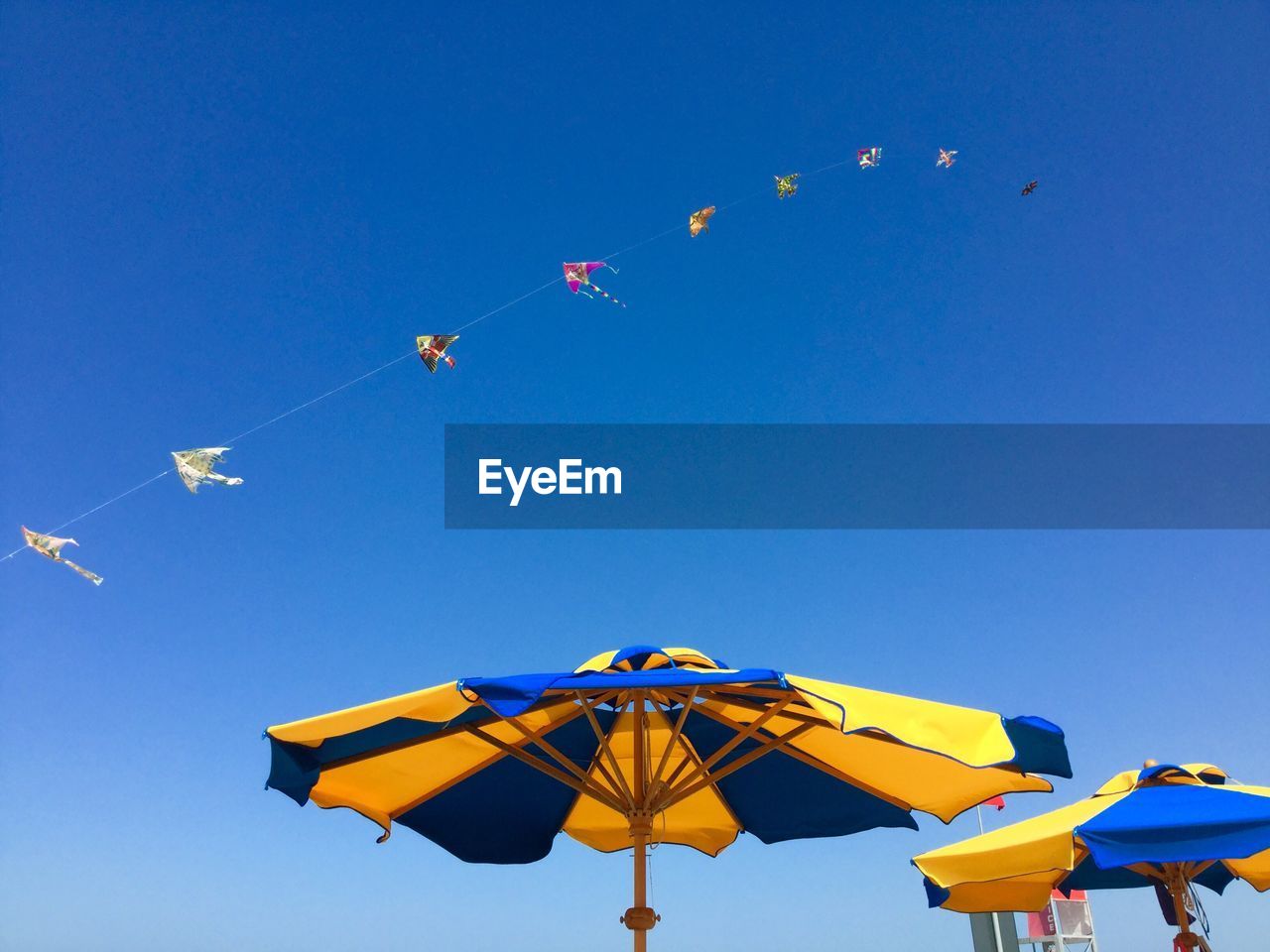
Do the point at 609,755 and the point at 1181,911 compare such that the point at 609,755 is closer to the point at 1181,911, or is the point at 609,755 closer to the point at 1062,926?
the point at 1181,911

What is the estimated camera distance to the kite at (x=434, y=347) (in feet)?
23.2

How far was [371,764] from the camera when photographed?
5.15 meters

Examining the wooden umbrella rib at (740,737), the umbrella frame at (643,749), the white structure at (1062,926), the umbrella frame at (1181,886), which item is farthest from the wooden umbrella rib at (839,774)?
the white structure at (1062,926)

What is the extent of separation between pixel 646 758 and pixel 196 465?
3551 mm

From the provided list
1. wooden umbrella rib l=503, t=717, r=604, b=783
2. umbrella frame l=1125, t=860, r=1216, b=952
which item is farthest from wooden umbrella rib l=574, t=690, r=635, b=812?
umbrella frame l=1125, t=860, r=1216, b=952

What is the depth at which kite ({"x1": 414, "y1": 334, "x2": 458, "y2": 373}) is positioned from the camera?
706 cm

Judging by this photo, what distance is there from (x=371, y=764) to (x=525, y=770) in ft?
3.32

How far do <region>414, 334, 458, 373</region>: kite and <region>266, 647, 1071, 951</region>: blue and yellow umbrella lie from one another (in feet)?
9.58

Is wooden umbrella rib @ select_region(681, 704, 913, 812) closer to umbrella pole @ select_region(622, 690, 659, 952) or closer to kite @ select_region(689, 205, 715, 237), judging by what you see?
umbrella pole @ select_region(622, 690, 659, 952)

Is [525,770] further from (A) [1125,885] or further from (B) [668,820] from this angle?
(A) [1125,885]

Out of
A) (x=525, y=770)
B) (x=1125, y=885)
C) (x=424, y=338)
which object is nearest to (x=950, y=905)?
(x=1125, y=885)

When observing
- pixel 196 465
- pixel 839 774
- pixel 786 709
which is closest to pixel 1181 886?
pixel 839 774

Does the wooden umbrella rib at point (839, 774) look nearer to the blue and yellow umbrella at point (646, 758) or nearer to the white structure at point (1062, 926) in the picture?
the blue and yellow umbrella at point (646, 758)

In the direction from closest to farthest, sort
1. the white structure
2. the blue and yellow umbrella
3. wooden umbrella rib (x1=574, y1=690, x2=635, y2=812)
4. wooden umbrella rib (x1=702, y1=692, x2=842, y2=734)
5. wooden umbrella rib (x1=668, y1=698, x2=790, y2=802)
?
the blue and yellow umbrella, wooden umbrella rib (x1=668, y1=698, x2=790, y2=802), wooden umbrella rib (x1=574, y1=690, x2=635, y2=812), wooden umbrella rib (x1=702, y1=692, x2=842, y2=734), the white structure
